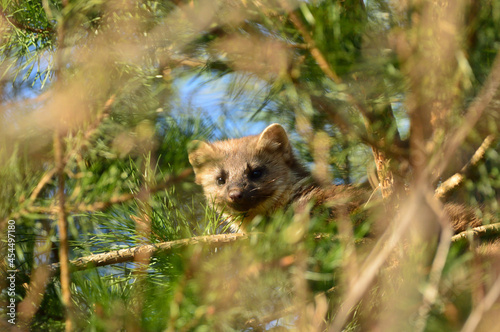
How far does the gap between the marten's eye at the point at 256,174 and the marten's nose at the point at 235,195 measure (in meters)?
0.49

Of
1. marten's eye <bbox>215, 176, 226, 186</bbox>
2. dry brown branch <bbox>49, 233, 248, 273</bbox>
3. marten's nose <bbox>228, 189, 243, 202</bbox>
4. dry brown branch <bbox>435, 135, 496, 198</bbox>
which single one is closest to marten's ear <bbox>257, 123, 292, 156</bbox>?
marten's eye <bbox>215, 176, 226, 186</bbox>

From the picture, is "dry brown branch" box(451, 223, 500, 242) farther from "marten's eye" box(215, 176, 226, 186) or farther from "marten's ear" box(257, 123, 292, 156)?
"marten's eye" box(215, 176, 226, 186)

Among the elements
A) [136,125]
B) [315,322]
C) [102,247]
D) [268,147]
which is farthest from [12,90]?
[315,322]

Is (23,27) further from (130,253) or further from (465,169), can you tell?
(465,169)

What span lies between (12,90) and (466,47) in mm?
3389

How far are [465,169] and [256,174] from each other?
2.90 m

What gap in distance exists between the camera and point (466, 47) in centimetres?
273

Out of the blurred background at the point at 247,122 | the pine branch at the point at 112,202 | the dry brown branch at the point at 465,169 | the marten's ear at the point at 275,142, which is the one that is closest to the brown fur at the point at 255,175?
the marten's ear at the point at 275,142

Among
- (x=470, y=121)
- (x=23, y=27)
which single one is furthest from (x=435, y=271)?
(x=23, y=27)

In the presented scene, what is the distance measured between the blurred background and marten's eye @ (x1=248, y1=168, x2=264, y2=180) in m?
1.60

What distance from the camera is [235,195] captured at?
527 centimetres

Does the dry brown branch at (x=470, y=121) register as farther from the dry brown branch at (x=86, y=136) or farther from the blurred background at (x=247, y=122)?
the dry brown branch at (x=86, y=136)

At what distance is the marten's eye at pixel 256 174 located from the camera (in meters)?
5.79

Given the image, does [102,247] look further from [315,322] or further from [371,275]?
[371,275]
